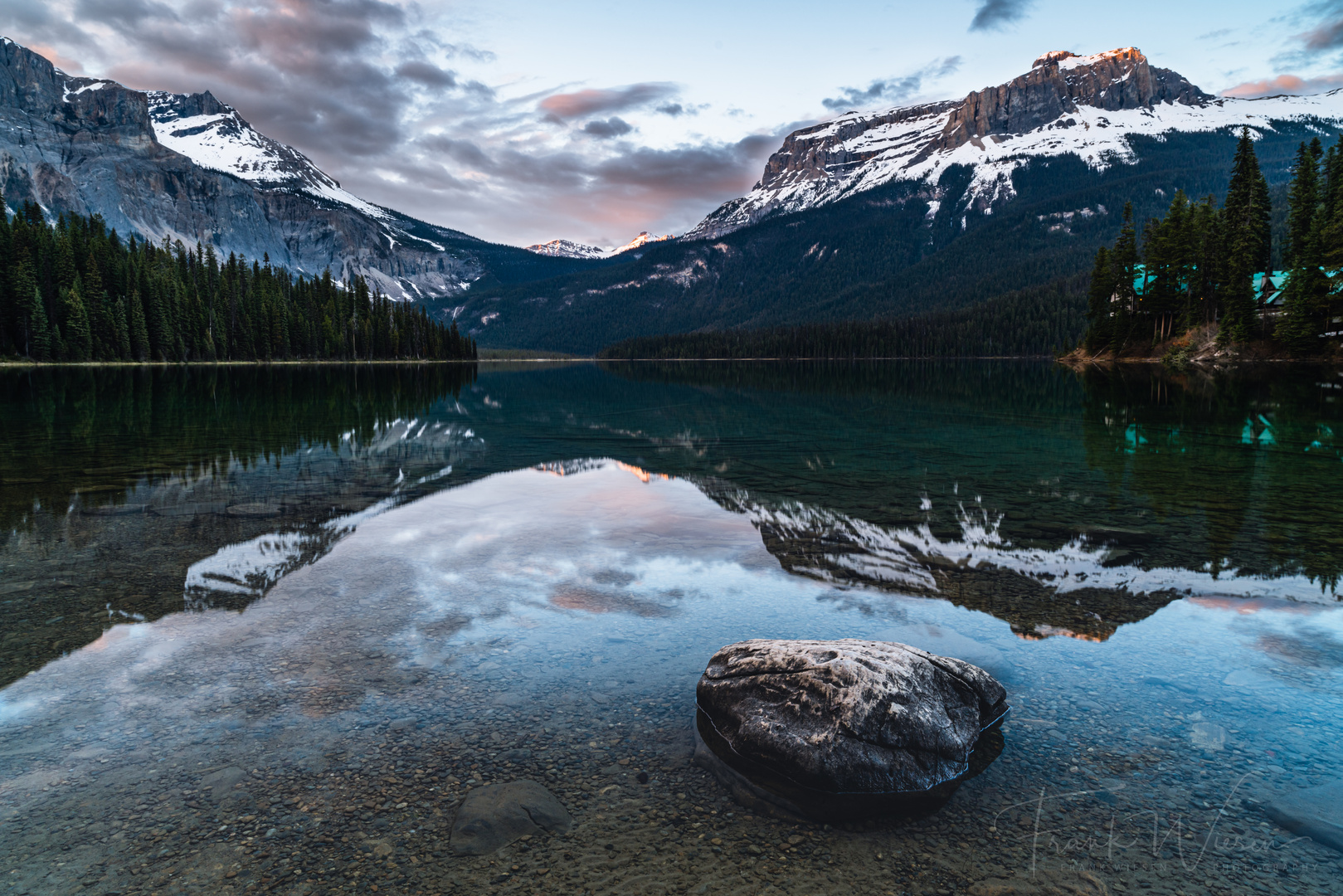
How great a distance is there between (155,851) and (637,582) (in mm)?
7925

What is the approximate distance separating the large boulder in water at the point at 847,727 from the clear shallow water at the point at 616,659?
1.05ft

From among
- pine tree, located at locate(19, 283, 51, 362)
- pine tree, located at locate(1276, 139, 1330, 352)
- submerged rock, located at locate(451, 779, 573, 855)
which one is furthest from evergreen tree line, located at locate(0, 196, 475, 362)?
pine tree, located at locate(1276, 139, 1330, 352)

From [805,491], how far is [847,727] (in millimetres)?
13585

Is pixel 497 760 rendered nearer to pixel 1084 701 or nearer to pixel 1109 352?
pixel 1084 701

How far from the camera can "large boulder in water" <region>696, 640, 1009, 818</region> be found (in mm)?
6527

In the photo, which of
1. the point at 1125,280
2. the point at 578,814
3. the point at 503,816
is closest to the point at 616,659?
the point at 578,814

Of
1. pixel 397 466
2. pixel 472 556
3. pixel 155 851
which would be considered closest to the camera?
pixel 155 851

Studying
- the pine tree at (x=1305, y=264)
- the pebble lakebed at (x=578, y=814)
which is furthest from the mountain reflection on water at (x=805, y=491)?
the pine tree at (x=1305, y=264)

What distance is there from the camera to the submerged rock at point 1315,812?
5.73 metres

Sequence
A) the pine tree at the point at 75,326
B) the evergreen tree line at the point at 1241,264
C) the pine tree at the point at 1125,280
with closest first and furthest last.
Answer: the evergreen tree line at the point at 1241,264
the pine tree at the point at 1125,280
the pine tree at the point at 75,326

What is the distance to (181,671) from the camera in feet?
28.1

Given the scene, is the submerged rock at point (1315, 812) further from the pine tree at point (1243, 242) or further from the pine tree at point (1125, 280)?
the pine tree at point (1125, 280)

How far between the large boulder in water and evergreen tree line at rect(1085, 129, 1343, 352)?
90.2m

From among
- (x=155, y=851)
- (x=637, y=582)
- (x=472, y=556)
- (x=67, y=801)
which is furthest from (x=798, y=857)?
(x=472, y=556)
